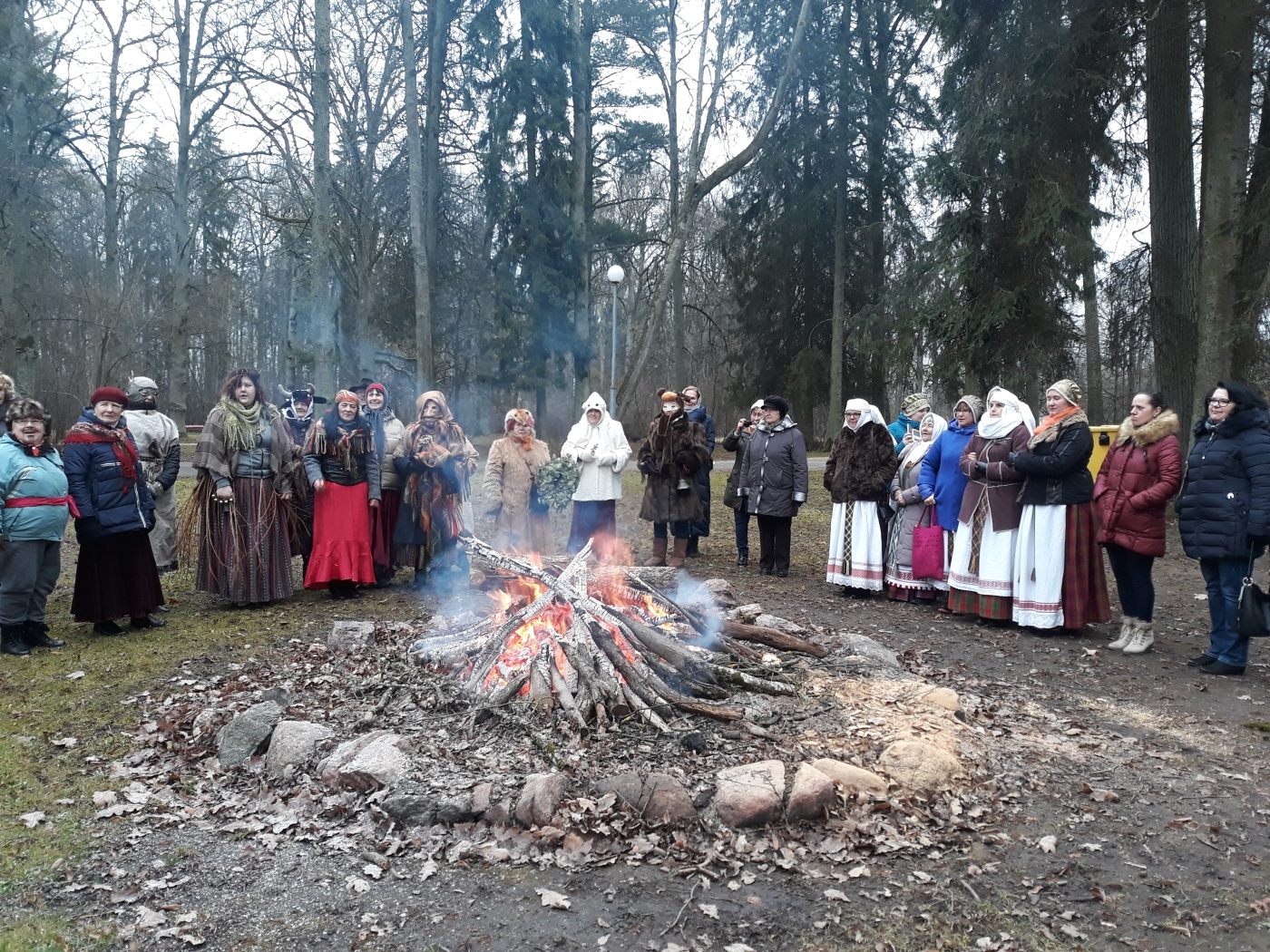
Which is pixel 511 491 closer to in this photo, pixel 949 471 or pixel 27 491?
pixel 27 491

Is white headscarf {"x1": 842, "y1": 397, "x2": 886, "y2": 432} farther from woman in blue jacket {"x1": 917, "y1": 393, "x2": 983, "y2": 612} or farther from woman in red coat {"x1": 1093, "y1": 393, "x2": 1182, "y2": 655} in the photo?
woman in red coat {"x1": 1093, "y1": 393, "x2": 1182, "y2": 655}

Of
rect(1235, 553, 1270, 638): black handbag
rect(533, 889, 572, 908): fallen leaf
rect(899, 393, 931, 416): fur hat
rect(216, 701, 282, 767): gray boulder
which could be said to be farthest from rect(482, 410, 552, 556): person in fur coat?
rect(1235, 553, 1270, 638): black handbag

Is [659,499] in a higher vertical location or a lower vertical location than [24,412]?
lower

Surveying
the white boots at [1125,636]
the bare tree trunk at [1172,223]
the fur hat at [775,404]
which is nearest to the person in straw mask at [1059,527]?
the white boots at [1125,636]

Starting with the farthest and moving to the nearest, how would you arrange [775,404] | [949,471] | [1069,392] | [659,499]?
[659,499], [775,404], [949,471], [1069,392]

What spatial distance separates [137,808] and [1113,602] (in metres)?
8.27

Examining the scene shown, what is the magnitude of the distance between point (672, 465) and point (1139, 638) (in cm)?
467

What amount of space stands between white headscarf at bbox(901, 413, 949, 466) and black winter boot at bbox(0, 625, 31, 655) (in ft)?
24.2

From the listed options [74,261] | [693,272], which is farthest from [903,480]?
[74,261]

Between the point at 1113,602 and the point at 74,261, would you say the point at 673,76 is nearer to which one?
the point at 1113,602

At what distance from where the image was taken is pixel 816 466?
786 inches

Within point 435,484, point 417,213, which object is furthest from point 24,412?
point 417,213

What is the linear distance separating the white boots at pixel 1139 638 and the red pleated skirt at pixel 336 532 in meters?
6.50

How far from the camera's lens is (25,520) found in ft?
19.5
